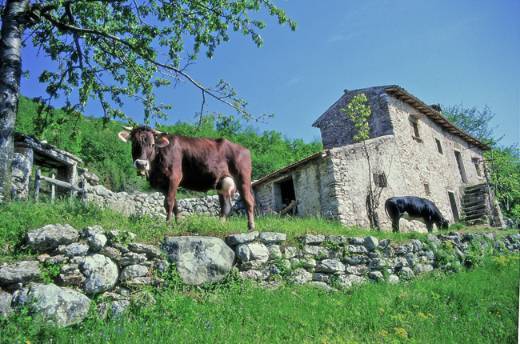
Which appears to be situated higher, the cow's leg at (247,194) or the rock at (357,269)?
the cow's leg at (247,194)

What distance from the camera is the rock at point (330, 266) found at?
21.7 ft

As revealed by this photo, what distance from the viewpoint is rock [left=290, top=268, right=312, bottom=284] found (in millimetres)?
6195

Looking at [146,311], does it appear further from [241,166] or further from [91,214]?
[241,166]

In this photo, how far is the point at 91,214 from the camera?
561cm

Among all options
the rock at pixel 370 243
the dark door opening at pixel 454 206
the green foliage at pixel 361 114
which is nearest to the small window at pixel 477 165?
the dark door opening at pixel 454 206

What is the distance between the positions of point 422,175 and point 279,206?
7201mm

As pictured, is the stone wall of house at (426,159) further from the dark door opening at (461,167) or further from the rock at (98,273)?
the rock at (98,273)

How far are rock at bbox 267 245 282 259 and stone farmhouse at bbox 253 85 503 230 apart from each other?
6823 millimetres

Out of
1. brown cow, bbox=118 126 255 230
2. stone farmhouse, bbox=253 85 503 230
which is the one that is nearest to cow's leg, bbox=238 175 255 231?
brown cow, bbox=118 126 255 230

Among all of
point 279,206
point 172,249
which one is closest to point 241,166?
point 172,249

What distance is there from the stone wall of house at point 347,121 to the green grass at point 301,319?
1247cm

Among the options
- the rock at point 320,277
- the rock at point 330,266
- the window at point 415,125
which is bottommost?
the rock at point 320,277

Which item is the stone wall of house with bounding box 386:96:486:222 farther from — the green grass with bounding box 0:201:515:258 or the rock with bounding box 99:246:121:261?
the rock with bounding box 99:246:121:261

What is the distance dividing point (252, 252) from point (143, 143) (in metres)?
2.32
